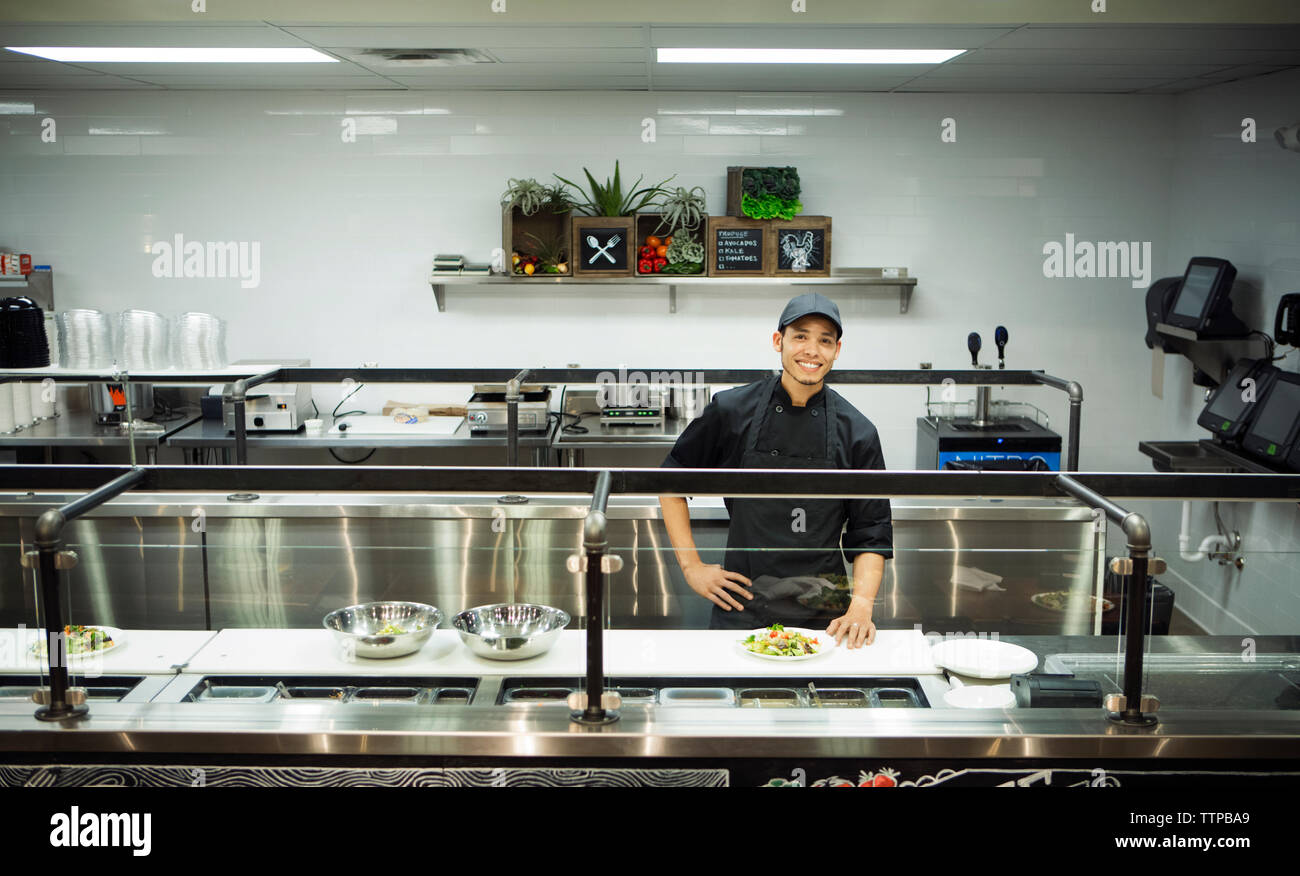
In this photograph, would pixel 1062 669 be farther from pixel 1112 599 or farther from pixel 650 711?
pixel 650 711

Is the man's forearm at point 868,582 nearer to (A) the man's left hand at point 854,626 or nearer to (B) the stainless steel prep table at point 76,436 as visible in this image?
(A) the man's left hand at point 854,626

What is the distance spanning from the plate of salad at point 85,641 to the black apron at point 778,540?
3.92 ft

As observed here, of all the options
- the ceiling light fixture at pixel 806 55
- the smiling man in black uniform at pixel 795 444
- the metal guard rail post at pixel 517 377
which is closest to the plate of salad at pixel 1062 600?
the smiling man in black uniform at pixel 795 444

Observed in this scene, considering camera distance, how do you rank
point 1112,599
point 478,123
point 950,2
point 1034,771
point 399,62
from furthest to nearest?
point 478,123 → point 399,62 → point 950,2 → point 1112,599 → point 1034,771

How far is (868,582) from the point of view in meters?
2.28

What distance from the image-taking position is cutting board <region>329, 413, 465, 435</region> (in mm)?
5688

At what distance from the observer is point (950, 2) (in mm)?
3889

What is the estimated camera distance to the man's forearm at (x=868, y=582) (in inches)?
89.3

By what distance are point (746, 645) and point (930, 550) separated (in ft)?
1.36

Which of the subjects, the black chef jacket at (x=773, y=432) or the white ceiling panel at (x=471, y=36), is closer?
the black chef jacket at (x=773, y=432)

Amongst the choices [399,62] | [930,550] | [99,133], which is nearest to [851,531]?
→ [930,550]

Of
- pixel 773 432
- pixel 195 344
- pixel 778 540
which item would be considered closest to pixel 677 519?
pixel 778 540

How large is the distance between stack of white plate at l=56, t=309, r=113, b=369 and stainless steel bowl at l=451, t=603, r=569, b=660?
2.38m

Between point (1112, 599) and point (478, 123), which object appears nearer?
point (1112, 599)
